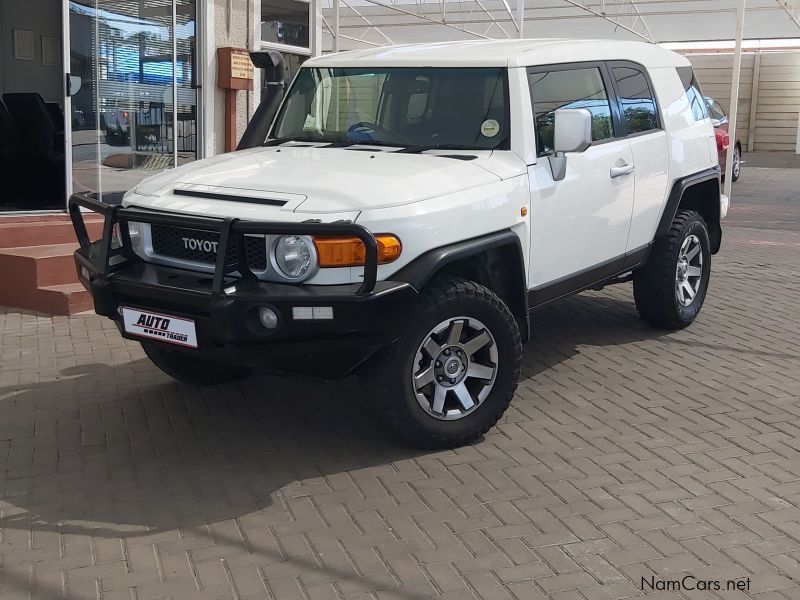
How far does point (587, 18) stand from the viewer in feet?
88.7

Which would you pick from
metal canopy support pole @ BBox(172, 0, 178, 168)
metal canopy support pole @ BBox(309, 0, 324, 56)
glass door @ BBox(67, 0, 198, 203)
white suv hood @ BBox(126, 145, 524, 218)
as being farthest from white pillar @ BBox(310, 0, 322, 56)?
white suv hood @ BBox(126, 145, 524, 218)

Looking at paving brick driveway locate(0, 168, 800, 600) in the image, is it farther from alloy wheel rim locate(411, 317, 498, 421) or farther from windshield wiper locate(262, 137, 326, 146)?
windshield wiper locate(262, 137, 326, 146)

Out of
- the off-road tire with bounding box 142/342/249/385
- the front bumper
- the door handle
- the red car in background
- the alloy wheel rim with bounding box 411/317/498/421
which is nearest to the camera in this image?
the front bumper

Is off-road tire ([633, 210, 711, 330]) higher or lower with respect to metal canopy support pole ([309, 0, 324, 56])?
lower

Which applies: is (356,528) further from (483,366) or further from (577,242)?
(577,242)

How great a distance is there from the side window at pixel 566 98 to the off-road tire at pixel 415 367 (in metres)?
1.07

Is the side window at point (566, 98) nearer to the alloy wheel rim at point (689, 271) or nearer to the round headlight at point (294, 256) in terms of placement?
the alloy wheel rim at point (689, 271)

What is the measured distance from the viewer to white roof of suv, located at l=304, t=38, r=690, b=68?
534cm

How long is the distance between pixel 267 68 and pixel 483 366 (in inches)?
98.6

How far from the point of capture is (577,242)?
18.1 ft

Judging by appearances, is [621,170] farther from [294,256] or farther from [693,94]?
[294,256]

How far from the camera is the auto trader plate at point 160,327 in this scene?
426 centimetres

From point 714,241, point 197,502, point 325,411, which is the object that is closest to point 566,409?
point 325,411

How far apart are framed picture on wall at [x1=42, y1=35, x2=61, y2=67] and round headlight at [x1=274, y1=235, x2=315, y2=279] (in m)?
7.36
